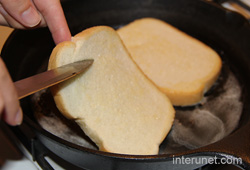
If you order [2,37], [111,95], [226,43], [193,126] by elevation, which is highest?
[2,37]

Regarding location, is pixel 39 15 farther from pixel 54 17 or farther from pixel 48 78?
pixel 48 78

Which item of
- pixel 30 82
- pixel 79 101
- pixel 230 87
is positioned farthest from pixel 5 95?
pixel 230 87

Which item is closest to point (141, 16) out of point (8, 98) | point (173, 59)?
point (173, 59)

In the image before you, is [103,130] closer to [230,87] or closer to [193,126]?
[193,126]

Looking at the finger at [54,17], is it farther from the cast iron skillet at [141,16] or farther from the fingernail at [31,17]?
the cast iron skillet at [141,16]

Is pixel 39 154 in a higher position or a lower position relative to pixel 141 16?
lower
